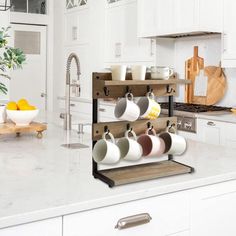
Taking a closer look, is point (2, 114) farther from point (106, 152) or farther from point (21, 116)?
point (106, 152)

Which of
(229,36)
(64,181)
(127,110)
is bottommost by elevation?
(64,181)

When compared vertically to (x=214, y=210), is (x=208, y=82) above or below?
above

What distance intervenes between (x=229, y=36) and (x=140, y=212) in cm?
296

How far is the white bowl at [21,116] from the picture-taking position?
2.39 meters

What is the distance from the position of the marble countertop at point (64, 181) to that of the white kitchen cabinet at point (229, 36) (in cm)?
196

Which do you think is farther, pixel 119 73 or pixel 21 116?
pixel 21 116

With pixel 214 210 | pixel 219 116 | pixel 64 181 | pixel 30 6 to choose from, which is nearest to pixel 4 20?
pixel 30 6

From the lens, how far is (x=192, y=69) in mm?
4871

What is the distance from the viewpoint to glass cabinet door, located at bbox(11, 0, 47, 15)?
257 inches

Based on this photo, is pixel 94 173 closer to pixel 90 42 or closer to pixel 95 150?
pixel 95 150

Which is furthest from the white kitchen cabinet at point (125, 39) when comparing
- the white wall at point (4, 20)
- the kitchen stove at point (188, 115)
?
the white wall at point (4, 20)

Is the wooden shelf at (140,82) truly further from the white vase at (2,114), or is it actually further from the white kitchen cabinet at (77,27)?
the white kitchen cabinet at (77,27)

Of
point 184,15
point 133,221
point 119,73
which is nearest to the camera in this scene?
point 133,221

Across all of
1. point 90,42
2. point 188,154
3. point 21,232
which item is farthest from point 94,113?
point 90,42
